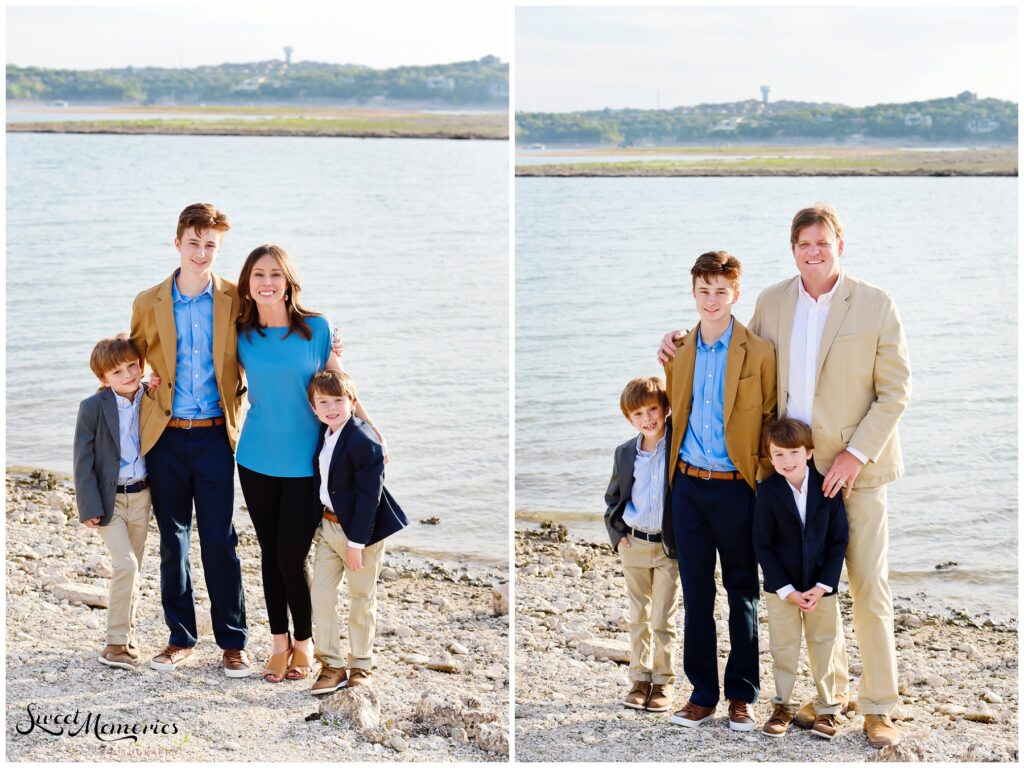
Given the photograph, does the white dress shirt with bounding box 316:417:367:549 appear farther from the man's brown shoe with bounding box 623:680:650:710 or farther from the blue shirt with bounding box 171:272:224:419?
the man's brown shoe with bounding box 623:680:650:710

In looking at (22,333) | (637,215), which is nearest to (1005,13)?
(637,215)

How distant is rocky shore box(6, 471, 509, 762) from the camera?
14.1ft

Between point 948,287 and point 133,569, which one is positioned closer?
point 133,569

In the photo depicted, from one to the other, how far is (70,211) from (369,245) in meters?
7.43

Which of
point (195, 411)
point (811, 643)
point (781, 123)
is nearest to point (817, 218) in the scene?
point (811, 643)

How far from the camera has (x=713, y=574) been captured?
4527 mm

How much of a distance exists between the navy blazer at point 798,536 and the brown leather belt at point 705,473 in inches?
4.6

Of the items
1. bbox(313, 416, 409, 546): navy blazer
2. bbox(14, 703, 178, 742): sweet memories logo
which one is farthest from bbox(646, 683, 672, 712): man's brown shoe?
bbox(14, 703, 178, 742): sweet memories logo

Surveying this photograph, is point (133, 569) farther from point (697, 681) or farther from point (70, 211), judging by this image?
point (70, 211)

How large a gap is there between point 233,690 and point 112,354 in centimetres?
143

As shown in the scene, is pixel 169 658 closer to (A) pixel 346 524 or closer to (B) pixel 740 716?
(A) pixel 346 524

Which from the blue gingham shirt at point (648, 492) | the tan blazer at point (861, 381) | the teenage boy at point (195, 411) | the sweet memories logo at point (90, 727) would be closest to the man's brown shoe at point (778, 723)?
the blue gingham shirt at point (648, 492)

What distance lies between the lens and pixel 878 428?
420 centimetres

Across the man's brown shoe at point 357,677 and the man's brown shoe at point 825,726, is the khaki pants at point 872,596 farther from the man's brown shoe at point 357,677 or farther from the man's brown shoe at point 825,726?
the man's brown shoe at point 357,677
